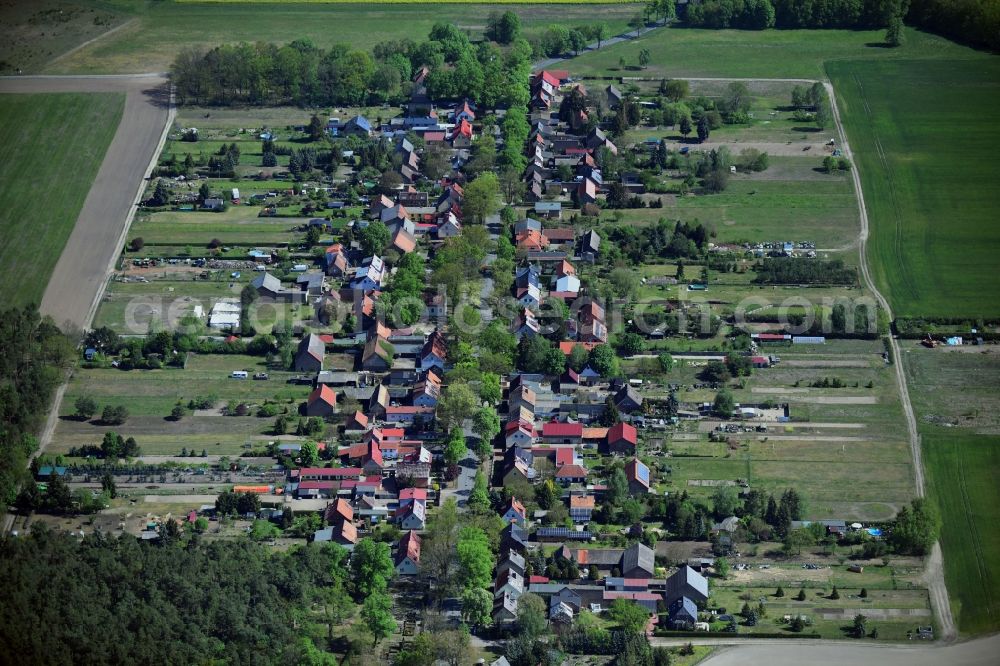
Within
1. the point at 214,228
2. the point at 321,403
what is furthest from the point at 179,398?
the point at 214,228

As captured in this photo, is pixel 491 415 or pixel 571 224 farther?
pixel 571 224

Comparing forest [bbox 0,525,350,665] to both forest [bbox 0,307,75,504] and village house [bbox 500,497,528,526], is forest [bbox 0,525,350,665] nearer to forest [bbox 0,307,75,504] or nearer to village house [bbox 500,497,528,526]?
forest [bbox 0,307,75,504]

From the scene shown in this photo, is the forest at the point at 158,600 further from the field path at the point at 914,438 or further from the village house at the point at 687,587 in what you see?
the field path at the point at 914,438

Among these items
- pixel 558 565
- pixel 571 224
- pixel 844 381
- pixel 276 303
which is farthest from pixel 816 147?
pixel 558 565

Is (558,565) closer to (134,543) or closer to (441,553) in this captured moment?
(441,553)

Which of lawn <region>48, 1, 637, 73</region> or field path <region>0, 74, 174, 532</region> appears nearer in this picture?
field path <region>0, 74, 174, 532</region>

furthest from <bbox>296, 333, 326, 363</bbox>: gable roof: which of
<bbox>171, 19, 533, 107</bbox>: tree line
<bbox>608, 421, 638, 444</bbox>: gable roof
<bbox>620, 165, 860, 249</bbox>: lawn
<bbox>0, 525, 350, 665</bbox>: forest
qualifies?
<bbox>171, 19, 533, 107</bbox>: tree line

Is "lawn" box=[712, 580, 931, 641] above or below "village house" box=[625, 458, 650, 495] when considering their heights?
below
